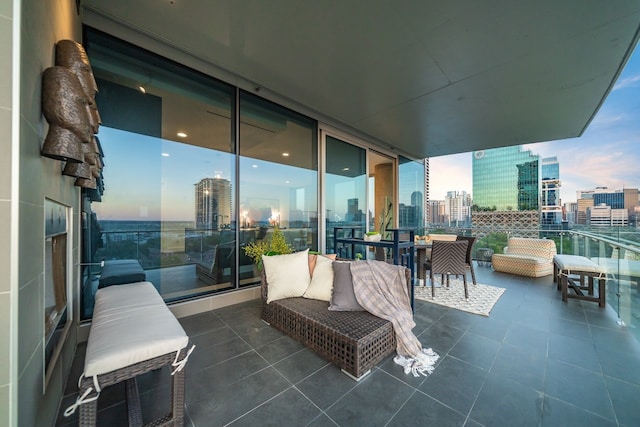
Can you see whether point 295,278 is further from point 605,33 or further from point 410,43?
point 605,33

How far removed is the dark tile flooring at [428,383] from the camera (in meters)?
1.38

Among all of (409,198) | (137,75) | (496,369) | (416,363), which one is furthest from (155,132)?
(409,198)

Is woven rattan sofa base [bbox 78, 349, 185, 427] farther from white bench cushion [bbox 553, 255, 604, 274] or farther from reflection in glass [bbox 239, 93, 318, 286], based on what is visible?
white bench cushion [bbox 553, 255, 604, 274]

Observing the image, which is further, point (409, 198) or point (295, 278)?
point (409, 198)

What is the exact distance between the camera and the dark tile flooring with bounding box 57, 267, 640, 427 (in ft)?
4.54

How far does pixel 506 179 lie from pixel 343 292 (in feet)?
36.0

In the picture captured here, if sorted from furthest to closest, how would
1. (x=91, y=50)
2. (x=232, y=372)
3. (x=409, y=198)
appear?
(x=409, y=198)
(x=91, y=50)
(x=232, y=372)

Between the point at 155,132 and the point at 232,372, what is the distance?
2.70 meters

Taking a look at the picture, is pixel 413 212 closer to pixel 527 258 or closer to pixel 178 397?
pixel 527 258

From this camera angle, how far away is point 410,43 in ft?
7.98

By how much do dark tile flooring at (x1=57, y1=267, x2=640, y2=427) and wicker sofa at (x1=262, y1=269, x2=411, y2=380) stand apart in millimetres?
86

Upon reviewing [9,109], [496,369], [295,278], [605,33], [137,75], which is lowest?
[496,369]

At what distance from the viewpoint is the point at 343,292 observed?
87.4 inches

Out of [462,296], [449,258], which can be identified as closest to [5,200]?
[449,258]
